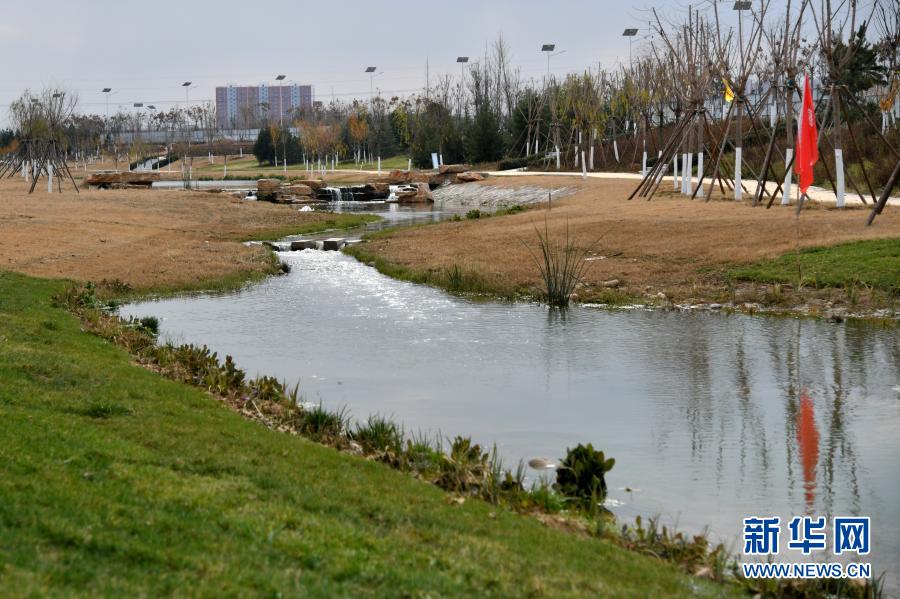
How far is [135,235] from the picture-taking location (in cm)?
3469

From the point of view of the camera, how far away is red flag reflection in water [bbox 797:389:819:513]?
937 centimetres

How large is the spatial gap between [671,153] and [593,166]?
99.1 feet

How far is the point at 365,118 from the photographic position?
114 m

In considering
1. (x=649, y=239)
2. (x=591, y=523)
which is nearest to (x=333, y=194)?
(x=649, y=239)

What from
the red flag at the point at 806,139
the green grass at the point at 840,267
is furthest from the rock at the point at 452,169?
the red flag at the point at 806,139

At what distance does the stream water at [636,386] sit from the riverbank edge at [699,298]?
588 mm

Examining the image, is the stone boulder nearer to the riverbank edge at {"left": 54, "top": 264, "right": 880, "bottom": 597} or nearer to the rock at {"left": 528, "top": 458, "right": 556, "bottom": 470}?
the riverbank edge at {"left": 54, "top": 264, "right": 880, "bottom": 597}

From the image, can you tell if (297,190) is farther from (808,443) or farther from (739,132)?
(808,443)

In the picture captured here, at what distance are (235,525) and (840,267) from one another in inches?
670

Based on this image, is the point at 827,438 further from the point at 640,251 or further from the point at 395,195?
the point at 395,195

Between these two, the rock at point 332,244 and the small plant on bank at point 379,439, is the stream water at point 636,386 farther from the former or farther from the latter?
the rock at point 332,244

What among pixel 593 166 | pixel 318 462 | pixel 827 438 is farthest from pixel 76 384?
pixel 593 166

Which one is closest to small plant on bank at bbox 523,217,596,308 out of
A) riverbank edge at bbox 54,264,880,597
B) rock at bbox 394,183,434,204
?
riverbank edge at bbox 54,264,880,597

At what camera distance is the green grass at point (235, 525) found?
5430mm
